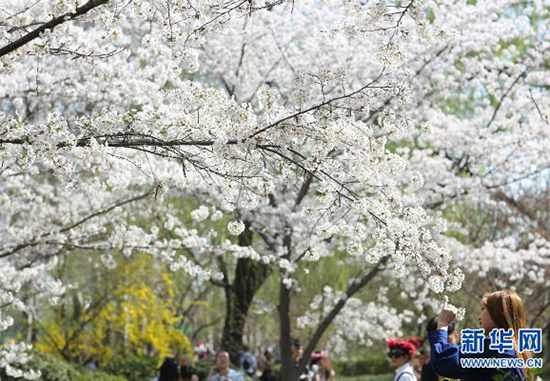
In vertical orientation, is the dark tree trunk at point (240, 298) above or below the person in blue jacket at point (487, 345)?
above

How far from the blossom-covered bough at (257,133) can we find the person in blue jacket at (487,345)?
0.52m

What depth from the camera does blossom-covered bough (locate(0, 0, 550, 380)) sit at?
4.47 meters

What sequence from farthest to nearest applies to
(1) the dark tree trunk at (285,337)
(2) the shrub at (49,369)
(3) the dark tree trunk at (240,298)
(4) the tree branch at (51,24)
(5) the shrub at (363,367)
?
(5) the shrub at (363,367) < (3) the dark tree trunk at (240,298) < (1) the dark tree trunk at (285,337) < (2) the shrub at (49,369) < (4) the tree branch at (51,24)

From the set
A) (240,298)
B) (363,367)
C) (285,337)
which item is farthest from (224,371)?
(363,367)

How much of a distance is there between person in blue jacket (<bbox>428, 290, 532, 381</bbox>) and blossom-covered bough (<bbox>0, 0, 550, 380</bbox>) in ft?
1.72

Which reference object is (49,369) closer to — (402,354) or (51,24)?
(402,354)

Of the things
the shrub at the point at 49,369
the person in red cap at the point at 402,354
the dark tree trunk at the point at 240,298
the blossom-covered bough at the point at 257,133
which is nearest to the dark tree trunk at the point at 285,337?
the blossom-covered bough at the point at 257,133

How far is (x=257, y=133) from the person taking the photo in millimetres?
4344

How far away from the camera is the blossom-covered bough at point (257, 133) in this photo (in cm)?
447

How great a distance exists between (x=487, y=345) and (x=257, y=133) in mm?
1651

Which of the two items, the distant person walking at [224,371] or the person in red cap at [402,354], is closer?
the person in red cap at [402,354]

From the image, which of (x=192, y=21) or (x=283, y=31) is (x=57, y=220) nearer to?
(x=283, y=31)

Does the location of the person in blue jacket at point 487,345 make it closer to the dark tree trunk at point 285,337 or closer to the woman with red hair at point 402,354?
the woman with red hair at point 402,354

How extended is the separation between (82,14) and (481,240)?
15.5 meters
